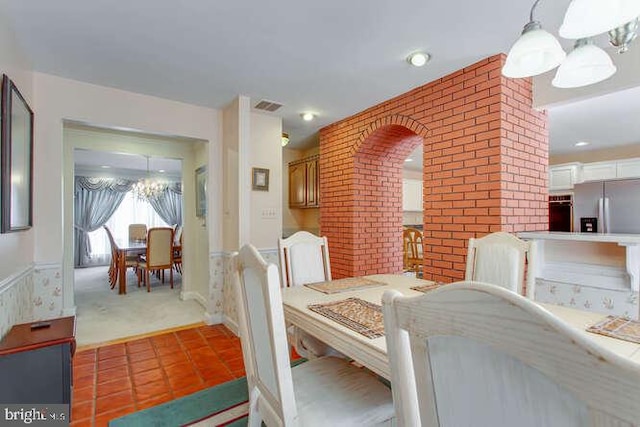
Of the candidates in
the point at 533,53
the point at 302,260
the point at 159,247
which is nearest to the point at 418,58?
the point at 533,53

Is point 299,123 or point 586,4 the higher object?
point 299,123

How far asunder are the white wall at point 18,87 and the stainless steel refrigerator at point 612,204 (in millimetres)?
5283

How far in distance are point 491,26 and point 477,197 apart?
1.12 meters

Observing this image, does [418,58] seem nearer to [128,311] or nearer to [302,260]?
[302,260]

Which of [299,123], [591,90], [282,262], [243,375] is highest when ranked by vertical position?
[299,123]

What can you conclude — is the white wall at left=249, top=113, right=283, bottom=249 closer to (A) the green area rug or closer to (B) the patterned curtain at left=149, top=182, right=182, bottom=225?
(A) the green area rug

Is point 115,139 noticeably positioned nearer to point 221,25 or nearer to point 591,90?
point 221,25

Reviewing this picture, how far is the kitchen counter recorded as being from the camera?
1772 millimetres

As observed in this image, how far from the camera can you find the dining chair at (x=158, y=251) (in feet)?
15.7

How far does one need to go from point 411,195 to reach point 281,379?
19.5ft

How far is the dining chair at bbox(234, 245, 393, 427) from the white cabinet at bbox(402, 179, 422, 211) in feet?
17.4

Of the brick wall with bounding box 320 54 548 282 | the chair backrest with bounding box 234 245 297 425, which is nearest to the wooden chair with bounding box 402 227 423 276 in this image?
the brick wall with bounding box 320 54 548 282

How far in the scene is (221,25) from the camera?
6.11 ft

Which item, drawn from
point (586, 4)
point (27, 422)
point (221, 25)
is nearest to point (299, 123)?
point (221, 25)
